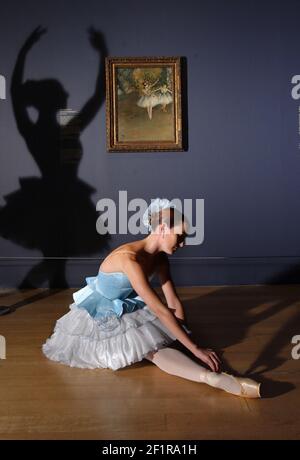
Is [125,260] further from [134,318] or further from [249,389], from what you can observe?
[249,389]

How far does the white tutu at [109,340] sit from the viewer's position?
7.98 feet

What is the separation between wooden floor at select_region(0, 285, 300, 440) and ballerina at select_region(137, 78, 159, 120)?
177 cm

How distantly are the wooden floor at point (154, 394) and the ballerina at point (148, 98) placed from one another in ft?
5.80

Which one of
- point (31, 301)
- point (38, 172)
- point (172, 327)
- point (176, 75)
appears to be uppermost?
point (176, 75)

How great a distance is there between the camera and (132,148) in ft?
13.6

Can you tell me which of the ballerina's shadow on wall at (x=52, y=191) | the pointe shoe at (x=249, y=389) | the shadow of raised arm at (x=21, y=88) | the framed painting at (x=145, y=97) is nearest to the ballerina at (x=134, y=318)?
the pointe shoe at (x=249, y=389)

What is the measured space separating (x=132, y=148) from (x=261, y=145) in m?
1.07

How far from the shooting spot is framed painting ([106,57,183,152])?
4.10 meters

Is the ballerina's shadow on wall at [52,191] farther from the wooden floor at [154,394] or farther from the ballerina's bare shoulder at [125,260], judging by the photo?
the ballerina's bare shoulder at [125,260]

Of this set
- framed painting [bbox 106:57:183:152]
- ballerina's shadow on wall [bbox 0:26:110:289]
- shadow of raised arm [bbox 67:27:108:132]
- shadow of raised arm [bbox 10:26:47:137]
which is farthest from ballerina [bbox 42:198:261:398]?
shadow of raised arm [bbox 10:26:47:137]

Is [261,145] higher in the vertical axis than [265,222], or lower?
higher

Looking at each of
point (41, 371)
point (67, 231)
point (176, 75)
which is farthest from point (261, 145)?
point (41, 371)
